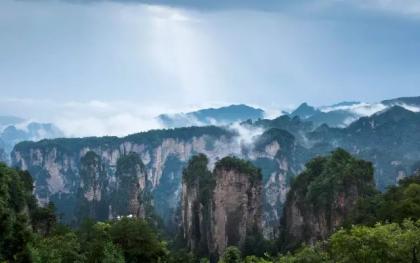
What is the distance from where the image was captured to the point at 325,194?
90.9 metres

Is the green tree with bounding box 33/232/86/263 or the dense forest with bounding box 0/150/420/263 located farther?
the green tree with bounding box 33/232/86/263

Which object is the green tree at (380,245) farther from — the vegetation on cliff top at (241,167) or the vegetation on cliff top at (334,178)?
the vegetation on cliff top at (241,167)

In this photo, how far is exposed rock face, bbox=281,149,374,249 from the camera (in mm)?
88312

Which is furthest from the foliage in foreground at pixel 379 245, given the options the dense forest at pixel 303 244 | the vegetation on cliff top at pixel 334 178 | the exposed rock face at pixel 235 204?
the exposed rock face at pixel 235 204

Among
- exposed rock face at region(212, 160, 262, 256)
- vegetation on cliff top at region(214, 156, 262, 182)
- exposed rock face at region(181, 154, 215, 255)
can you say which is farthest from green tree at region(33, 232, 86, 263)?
exposed rock face at region(181, 154, 215, 255)

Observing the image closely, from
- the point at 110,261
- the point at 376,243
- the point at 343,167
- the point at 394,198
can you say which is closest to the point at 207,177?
the point at 343,167

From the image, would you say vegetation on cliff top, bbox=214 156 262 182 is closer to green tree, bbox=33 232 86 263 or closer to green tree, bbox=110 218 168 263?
green tree, bbox=110 218 168 263

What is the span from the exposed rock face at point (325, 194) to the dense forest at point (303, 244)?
0.15 m

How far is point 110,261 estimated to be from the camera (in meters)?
46.9

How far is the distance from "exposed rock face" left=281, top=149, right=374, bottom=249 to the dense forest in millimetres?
147

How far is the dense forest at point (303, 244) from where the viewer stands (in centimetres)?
3850

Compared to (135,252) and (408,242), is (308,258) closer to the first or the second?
(408,242)

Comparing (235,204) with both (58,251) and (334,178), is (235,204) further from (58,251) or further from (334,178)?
(58,251)

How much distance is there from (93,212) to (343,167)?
385 ft
